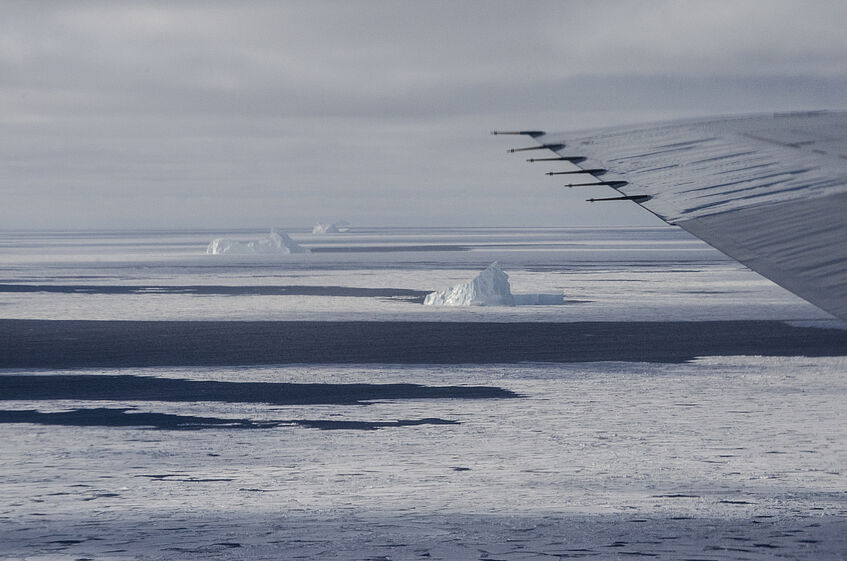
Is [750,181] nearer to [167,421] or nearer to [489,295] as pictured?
[167,421]

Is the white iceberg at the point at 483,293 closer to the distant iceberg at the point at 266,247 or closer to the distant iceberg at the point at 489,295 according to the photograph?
the distant iceberg at the point at 489,295

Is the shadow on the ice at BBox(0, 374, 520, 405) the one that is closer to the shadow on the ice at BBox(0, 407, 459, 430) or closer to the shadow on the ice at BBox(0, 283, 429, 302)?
the shadow on the ice at BBox(0, 407, 459, 430)

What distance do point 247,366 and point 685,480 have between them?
13238mm

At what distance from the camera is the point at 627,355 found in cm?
2400

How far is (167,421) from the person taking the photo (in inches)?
578

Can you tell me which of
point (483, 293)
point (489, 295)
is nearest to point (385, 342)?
point (489, 295)

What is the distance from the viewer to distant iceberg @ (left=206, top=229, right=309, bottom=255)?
8254 centimetres

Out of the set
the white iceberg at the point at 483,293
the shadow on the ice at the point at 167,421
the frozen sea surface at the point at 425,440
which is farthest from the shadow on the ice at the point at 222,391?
the white iceberg at the point at 483,293

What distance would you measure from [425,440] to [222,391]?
20.5ft

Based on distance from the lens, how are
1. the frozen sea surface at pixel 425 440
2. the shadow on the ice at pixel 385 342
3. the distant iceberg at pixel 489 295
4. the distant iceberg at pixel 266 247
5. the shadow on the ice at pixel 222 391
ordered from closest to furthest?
1. the frozen sea surface at pixel 425 440
2. the shadow on the ice at pixel 222 391
3. the shadow on the ice at pixel 385 342
4. the distant iceberg at pixel 489 295
5. the distant iceberg at pixel 266 247

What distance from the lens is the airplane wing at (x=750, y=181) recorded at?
4688mm

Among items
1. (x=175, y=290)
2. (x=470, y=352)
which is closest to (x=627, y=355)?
(x=470, y=352)

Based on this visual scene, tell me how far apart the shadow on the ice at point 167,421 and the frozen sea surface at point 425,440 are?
0.07 metres

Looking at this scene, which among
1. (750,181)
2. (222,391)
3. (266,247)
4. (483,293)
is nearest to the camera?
(750,181)
